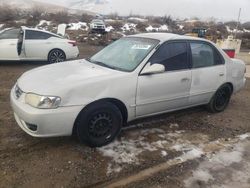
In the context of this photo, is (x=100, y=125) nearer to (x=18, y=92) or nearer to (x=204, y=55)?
(x=18, y=92)

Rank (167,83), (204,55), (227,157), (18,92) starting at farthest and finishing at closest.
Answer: (204,55) < (167,83) < (227,157) < (18,92)

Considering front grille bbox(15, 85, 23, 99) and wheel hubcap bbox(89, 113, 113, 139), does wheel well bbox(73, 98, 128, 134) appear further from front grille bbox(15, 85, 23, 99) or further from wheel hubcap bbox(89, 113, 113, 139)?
front grille bbox(15, 85, 23, 99)

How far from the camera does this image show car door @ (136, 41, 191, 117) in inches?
190

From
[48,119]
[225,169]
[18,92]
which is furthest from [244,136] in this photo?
[18,92]

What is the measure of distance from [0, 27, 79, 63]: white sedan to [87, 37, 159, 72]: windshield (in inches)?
224

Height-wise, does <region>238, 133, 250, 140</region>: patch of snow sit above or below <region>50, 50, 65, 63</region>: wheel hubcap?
below

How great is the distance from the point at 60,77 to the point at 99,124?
855 millimetres

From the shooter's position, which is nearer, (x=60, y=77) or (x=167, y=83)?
(x=60, y=77)

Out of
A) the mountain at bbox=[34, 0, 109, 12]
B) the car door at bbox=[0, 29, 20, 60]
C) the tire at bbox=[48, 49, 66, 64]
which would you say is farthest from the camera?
the mountain at bbox=[34, 0, 109, 12]

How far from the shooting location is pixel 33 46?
1063 cm

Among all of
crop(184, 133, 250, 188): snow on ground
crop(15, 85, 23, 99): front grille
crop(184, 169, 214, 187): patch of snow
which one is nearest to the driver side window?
crop(184, 133, 250, 188): snow on ground

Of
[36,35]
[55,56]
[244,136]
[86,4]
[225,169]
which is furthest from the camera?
[86,4]

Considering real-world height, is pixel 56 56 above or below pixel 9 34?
below

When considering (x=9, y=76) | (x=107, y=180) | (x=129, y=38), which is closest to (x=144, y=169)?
(x=107, y=180)
